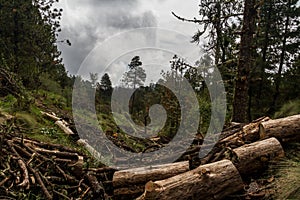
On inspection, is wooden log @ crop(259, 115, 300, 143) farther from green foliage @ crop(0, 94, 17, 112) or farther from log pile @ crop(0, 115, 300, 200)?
green foliage @ crop(0, 94, 17, 112)

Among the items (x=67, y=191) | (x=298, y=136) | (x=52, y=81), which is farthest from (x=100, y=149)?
(x=52, y=81)

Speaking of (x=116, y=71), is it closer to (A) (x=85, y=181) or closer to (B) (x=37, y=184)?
(A) (x=85, y=181)

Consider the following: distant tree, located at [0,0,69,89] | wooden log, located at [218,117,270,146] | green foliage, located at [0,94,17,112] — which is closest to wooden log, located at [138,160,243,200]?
wooden log, located at [218,117,270,146]

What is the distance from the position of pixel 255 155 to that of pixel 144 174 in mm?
1487

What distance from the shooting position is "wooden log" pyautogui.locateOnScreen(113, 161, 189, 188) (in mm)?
Result: 3916

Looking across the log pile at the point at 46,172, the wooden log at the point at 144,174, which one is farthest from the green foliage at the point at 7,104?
the wooden log at the point at 144,174

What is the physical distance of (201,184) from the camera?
134 inches

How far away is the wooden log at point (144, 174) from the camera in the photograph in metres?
3.92

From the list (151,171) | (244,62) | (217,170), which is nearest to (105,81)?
(244,62)

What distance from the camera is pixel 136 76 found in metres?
8.26

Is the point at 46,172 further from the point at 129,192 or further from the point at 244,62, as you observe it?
the point at 244,62

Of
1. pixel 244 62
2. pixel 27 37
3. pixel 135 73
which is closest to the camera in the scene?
pixel 244 62

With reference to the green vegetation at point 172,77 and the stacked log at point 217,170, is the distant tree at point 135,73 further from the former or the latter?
the stacked log at point 217,170

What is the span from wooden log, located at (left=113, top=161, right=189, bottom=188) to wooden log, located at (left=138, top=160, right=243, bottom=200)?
1.49ft
